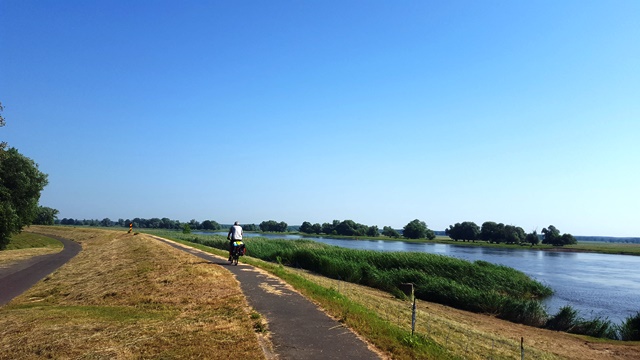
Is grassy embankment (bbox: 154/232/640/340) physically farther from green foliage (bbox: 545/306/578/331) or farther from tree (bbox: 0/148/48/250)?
tree (bbox: 0/148/48/250)

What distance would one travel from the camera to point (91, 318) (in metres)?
10.1

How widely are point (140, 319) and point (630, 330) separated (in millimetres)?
22389

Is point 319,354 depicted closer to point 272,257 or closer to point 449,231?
point 272,257

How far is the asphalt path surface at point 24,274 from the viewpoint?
1657cm

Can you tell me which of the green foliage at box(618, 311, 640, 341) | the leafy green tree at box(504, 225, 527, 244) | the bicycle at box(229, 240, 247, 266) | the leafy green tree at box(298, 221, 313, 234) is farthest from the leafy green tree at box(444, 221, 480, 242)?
the bicycle at box(229, 240, 247, 266)

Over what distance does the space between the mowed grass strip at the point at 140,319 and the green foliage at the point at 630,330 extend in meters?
19.4

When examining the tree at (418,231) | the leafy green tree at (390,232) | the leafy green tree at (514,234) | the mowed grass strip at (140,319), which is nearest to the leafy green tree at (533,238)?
the leafy green tree at (514,234)

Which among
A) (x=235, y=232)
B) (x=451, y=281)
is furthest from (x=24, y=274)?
(x=451, y=281)

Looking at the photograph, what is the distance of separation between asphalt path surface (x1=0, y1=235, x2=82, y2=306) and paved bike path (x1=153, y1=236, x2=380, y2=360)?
1038cm

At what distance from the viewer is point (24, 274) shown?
21359mm

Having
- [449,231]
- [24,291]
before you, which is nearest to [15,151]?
[24,291]

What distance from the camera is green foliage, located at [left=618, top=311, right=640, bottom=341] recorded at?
1895cm

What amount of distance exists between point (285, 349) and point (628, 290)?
3866 centimetres

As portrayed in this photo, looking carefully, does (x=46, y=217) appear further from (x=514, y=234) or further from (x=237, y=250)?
(x=514, y=234)
